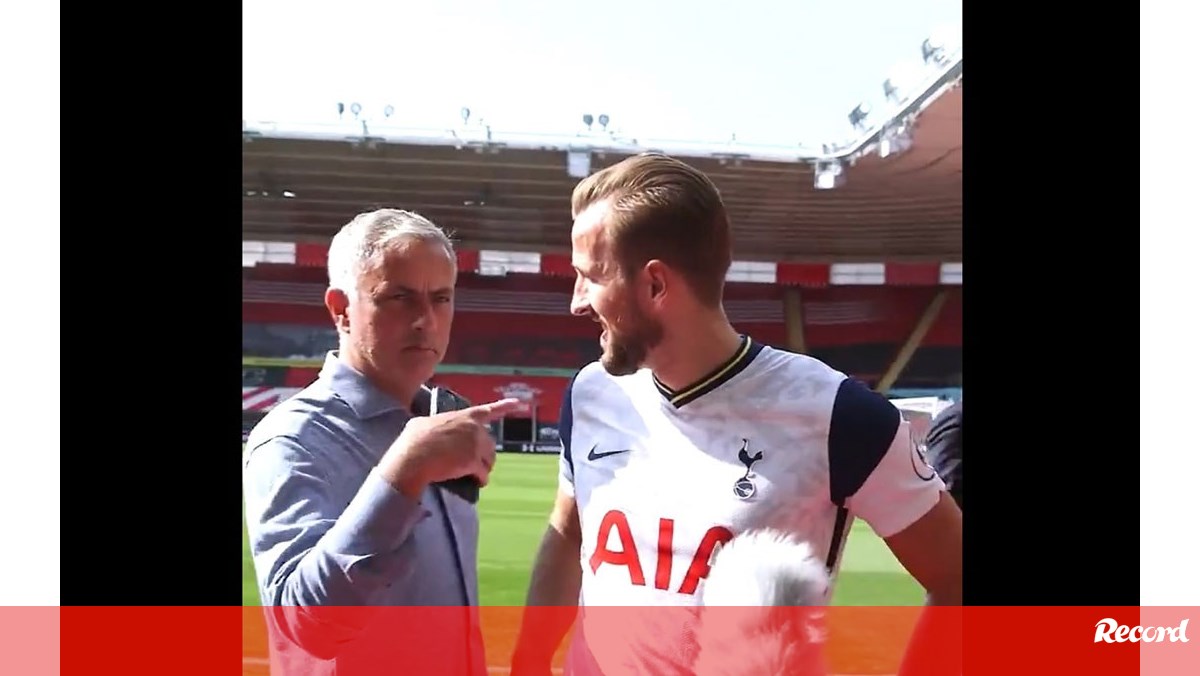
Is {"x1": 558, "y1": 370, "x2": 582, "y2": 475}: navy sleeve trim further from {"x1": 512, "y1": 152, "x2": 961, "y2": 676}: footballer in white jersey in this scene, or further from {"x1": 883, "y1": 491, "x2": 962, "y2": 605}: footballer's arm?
{"x1": 883, "y1": 491, "x2": 962, "y2": 605}: footballer's arm

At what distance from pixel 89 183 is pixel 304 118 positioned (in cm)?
45

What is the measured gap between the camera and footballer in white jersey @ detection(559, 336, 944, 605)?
5.45 ft

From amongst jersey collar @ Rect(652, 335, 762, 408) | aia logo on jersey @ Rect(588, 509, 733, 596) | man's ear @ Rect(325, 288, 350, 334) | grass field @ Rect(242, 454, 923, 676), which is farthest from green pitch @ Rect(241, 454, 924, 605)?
man's ear @ Rect(325, 288, 350, 334)

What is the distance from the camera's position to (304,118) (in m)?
1.91

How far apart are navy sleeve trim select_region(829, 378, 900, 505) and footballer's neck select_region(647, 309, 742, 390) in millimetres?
201

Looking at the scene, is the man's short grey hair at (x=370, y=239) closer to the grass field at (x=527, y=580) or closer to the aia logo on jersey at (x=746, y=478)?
the grass field at (x=527, y=580)

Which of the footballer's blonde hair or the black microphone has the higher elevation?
the footballer's blonde hair

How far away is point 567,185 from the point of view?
72.0 inches

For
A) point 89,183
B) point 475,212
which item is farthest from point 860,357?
point 89,183

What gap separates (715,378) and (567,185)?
436 millimetres

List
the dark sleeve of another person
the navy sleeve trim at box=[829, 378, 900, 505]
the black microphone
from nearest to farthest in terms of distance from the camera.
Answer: the navy sleeve trim at box=[829, 378, 900, 505], the black microphone, the dark sleeve of another person

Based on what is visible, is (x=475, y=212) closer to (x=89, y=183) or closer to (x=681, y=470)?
(x=681, y=470)

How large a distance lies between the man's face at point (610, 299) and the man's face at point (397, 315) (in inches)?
10.7

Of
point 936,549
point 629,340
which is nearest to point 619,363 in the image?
point 629,340
